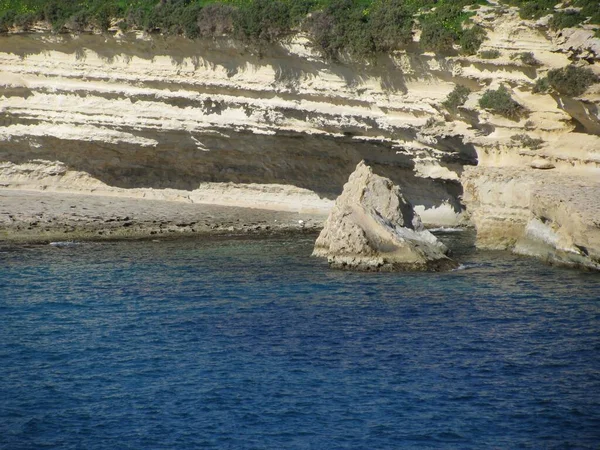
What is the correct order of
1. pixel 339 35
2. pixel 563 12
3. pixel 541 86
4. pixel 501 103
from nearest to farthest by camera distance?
pixel 541 86, pixel 563 12, pixel 501 103, pixel 339 35

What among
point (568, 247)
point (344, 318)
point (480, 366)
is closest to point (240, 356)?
point (344, 318)

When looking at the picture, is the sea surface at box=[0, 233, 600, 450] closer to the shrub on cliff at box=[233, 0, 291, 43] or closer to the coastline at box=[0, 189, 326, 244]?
the coastline at box=[0, 189, 326, 244]

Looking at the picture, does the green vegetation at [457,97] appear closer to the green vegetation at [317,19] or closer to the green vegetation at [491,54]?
the green vegetation at [317,19]

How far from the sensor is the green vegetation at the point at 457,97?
3712 cm

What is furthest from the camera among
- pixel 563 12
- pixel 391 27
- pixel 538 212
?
pixel 391 27

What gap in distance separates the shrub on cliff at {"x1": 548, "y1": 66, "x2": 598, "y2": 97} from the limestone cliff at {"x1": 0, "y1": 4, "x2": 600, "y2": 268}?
0.49 m

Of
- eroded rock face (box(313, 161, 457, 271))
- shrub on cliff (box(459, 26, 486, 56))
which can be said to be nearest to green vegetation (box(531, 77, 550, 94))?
shrub on cliff (box(459, 26, 486, 56))

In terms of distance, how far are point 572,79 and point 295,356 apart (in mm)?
17257

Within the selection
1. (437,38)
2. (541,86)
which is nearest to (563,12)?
(541,86)

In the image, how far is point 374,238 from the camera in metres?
31.8

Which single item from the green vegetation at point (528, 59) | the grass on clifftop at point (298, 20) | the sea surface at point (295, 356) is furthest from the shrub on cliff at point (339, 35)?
the sea surface at point (295, 356)

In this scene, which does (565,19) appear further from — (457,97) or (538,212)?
(538,212)

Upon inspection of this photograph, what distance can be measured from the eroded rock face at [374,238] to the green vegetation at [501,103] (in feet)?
18.3

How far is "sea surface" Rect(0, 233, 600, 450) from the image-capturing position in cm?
1797
